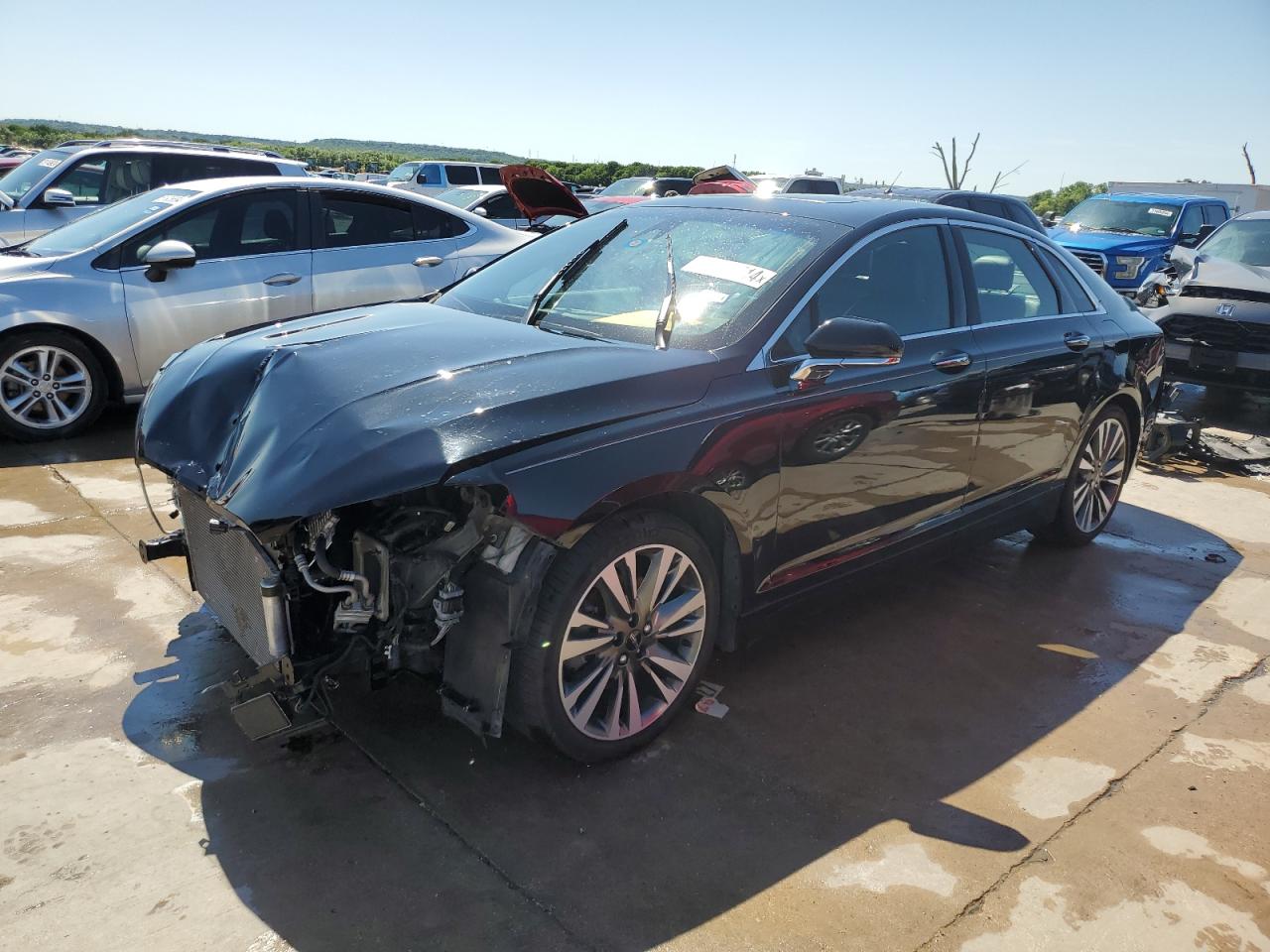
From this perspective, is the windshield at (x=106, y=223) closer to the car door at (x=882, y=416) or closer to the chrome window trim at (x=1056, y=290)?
the car door at (x=882, y=416)

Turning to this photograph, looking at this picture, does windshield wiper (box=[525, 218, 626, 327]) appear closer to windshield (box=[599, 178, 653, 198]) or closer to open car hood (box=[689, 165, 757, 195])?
open car hood (box=[689, 165, 757, 195])

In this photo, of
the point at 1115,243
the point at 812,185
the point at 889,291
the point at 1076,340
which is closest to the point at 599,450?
the point at 889,291

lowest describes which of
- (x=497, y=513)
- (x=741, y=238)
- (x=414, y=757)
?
(x=414, y=757)

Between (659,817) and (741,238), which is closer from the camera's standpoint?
(659,817)

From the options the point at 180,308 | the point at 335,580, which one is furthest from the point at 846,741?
the point at 180,308

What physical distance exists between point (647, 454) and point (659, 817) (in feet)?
3.53

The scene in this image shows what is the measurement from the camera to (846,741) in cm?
317

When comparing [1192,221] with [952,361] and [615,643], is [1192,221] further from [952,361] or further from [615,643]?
[615,643]

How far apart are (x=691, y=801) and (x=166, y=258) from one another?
4.79m

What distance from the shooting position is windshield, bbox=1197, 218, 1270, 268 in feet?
29.3

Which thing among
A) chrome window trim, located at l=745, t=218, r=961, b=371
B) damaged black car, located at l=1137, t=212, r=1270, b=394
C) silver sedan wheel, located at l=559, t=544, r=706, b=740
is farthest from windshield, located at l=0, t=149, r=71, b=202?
damaged black car, located at l=1137, t=212, r=1270, b=394

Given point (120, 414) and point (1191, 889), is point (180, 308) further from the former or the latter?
point (1191, 889)

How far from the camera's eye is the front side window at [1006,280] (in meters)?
4.03

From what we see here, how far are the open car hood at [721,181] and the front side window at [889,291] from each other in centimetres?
813
